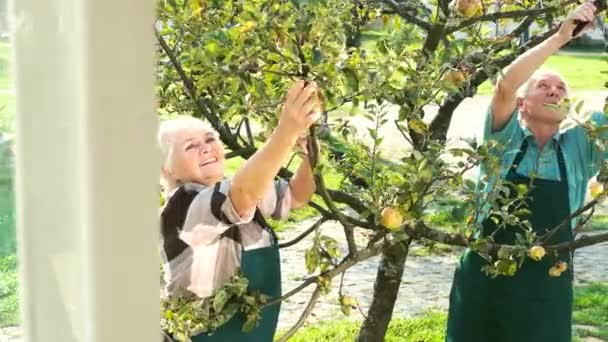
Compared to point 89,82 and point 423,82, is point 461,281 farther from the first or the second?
point 89,82

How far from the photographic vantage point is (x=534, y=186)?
1.09 meters

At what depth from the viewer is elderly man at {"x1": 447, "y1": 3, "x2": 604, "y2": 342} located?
1.07m

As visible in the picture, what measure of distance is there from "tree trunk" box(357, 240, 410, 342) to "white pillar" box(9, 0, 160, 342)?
0.78 metres

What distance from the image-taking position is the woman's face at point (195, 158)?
34.4 inches

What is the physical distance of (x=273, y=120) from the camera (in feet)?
2.65

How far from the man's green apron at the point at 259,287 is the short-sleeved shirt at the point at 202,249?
0.8 inches

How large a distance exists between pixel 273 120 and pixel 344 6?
0.69 feet

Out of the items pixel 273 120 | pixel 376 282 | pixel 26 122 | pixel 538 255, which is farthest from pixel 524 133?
pixel 26 122

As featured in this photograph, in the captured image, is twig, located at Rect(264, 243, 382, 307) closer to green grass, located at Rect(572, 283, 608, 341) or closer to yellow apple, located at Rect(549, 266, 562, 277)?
A: yellow apple, located at Rect(549, 266, 562, 277)

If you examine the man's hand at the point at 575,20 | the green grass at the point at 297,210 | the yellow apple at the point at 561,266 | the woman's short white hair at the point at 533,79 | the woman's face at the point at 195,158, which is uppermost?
the man's hand at the point at 575,20

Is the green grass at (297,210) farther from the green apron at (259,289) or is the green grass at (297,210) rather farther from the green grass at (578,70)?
the green grass at (578,70)

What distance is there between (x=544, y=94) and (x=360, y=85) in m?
0.37

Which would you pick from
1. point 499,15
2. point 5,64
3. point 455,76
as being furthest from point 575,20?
point 5,64

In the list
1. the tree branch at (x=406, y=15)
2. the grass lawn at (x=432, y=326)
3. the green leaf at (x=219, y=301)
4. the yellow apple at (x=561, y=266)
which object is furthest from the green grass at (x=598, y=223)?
the green leaf at (x=219, y=301)
